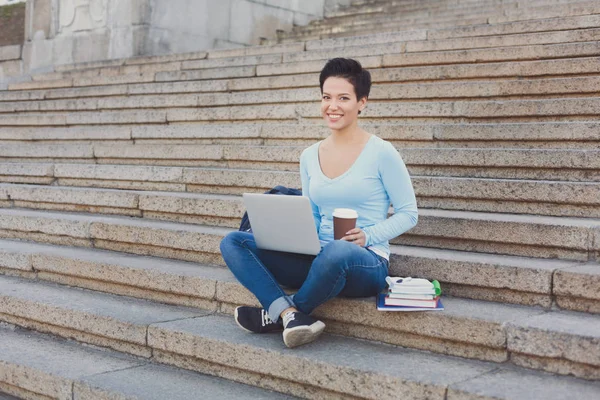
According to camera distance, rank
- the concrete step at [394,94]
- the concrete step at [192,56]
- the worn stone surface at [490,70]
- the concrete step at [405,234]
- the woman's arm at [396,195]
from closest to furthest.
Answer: the woman's arm at [396,195] < the concrete step at [405,234] < the concrete step at [394,94] < the worn stone surface at [490,70] < the concrete step at [192,56]

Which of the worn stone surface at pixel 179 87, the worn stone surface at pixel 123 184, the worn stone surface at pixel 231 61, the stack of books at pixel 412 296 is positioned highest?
the worn stone surface at pixel 231 61

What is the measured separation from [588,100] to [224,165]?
8.70 ft

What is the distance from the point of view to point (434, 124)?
16.6 feet

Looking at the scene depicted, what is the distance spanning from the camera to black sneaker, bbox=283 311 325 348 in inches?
122

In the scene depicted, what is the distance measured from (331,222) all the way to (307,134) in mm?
2106

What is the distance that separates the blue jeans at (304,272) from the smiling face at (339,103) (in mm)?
645

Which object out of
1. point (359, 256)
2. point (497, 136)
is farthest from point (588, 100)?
point (359, 256)

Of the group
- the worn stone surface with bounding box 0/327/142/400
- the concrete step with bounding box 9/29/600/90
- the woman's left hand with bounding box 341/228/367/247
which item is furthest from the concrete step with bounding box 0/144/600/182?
the worn stone surface with bounding box 0/327/142/400

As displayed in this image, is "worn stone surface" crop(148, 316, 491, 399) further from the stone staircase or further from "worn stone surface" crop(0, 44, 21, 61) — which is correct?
"worn stone surface" crop(0, 44, 21, 61)

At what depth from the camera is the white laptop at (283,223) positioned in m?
3.16

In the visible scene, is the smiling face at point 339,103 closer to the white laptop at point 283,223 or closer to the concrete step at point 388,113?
the white laptop at point 283,223

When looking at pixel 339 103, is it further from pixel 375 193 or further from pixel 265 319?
pixel 265 319

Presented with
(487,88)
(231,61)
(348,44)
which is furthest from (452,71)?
(231,61)

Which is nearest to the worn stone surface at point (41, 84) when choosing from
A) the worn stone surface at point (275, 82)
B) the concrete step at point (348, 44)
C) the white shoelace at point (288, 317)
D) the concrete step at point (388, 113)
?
the concrete step at point (348, 44)
